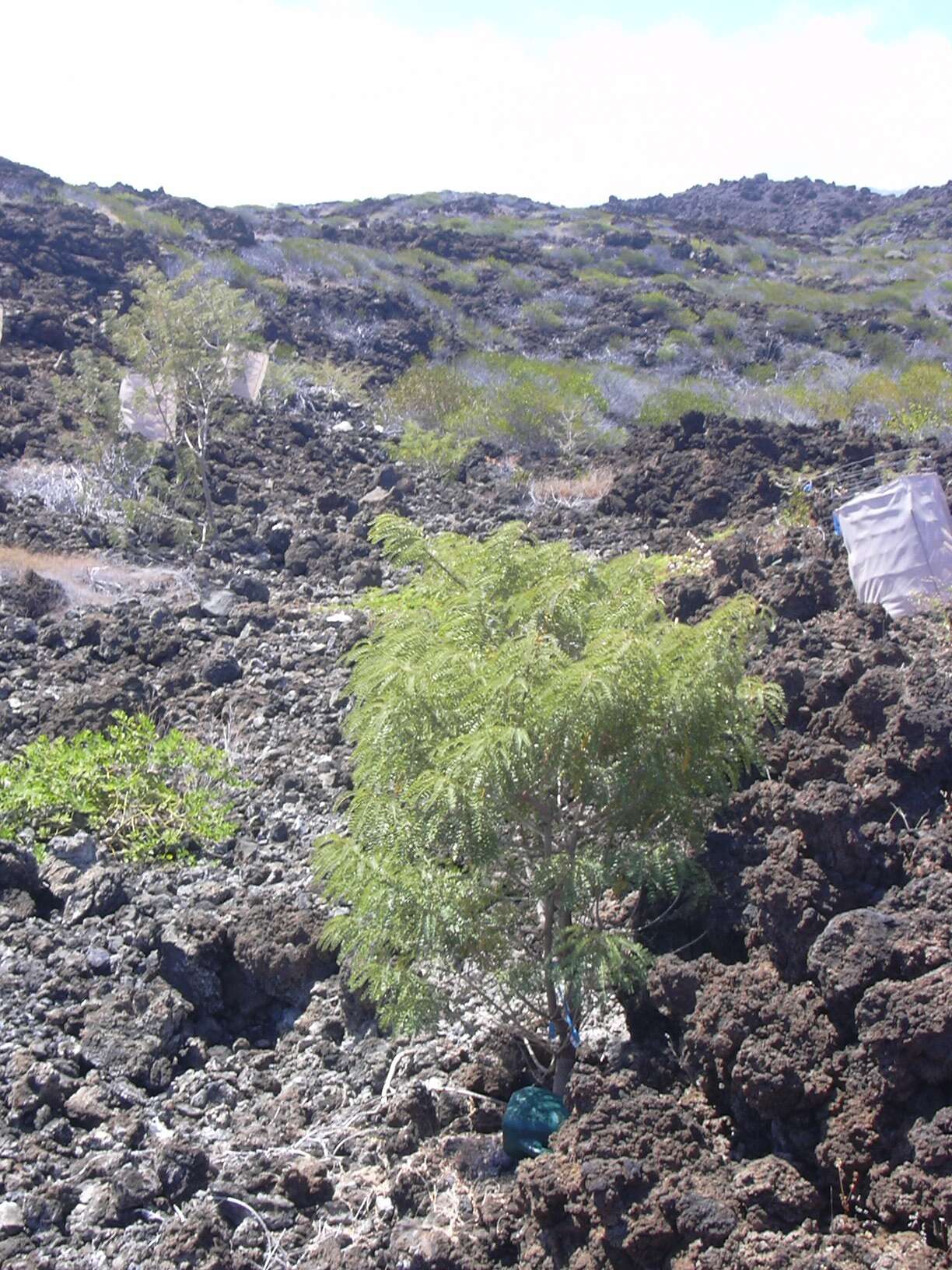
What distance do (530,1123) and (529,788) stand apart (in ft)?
3.27

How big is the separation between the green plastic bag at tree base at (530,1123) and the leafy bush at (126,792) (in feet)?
8.13

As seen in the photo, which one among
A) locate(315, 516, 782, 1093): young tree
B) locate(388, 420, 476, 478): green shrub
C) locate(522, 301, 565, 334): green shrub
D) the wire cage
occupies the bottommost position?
locate(315, 516, 782, 1093): young tree

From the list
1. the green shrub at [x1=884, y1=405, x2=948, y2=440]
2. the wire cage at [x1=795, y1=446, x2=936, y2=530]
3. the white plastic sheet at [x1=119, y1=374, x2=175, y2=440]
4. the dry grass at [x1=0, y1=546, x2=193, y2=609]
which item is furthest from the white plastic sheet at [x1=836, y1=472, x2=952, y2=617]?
the white plastic sheet at [x1=119, y1=374, x2=175, y2=440]

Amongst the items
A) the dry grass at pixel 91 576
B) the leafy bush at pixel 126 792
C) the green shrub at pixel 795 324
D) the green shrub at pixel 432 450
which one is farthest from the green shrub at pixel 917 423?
the green shrub at pixel 795 324

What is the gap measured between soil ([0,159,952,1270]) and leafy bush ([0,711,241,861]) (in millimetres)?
169

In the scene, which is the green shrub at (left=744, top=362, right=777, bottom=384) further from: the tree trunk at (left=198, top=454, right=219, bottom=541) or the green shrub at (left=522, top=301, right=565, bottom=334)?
the tree trunk at (left=198, top=454, right=219, bottom=541)

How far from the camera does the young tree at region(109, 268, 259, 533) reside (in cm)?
1140

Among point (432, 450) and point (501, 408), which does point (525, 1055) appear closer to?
point (432, 450)

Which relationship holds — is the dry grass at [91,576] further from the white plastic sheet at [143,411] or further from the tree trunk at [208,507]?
the white plastic sheet at [143,411]

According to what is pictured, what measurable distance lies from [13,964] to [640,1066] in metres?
2.50

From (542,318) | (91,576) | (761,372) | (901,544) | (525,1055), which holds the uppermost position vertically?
(542,318)

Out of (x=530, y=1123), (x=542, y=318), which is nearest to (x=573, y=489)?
(x=530, y=1123)

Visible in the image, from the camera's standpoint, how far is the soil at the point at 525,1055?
290 cm

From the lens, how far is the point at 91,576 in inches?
395
